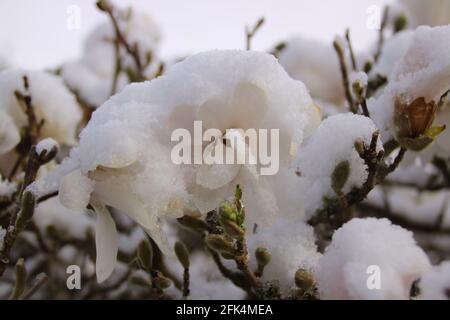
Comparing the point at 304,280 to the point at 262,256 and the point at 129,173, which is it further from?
the point at 129,173

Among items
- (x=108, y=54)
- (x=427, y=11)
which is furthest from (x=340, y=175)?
(x=108, y=54)

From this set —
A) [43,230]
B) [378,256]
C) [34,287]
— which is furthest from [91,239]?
[378,256]

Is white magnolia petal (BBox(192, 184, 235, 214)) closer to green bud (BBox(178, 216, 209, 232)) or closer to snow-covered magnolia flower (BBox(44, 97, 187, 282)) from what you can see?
snow-covered magnolia flower (BBox(44, 97, 187, 282))

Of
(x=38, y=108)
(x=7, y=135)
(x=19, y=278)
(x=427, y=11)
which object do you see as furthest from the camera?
(x=427, y=11)

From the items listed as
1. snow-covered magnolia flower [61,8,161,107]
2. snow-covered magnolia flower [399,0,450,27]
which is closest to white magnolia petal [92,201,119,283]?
snow-covered magnolia flower [61,8,161,107]

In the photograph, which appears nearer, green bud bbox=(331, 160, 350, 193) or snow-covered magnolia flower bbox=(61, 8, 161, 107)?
green bud bbox=(331, 160, 350, 193)

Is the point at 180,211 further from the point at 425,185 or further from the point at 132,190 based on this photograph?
the point at 425,185
